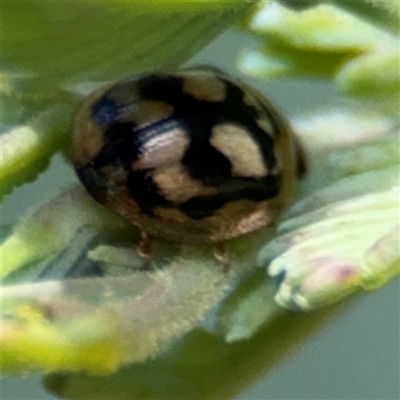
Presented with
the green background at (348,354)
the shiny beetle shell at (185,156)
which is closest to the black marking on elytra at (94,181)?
the shiny beetle shell at (185,156)

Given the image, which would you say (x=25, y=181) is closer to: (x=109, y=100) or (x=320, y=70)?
(x=109, y=100)

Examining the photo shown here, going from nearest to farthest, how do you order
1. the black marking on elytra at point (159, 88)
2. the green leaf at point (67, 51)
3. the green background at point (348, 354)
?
the green leaf at point (67, 51) < the black marking on elytra at point (159, 88) < the green background at point (348, 354)

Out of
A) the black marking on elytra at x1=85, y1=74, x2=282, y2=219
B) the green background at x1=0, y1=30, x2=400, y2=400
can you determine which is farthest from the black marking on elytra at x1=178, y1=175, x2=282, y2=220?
the green background at x1=0, y1=30, x2=400, y2=400

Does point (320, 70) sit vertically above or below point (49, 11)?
below

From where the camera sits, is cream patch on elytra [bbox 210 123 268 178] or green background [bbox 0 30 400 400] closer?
cream patch on elytra [bbox 210 123 268 178]

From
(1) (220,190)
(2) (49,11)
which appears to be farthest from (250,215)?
(2) (49,11)

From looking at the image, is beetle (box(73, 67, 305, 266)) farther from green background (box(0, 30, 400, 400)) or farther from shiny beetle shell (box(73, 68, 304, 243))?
green background (box(0, 30, 400, 400))

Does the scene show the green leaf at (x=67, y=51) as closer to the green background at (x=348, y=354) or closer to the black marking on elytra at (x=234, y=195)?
the black marking on elytra at (x=234, y=195)

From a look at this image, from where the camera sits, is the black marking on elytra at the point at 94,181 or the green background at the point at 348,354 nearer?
the black marking on elytra at the point at 94,181
